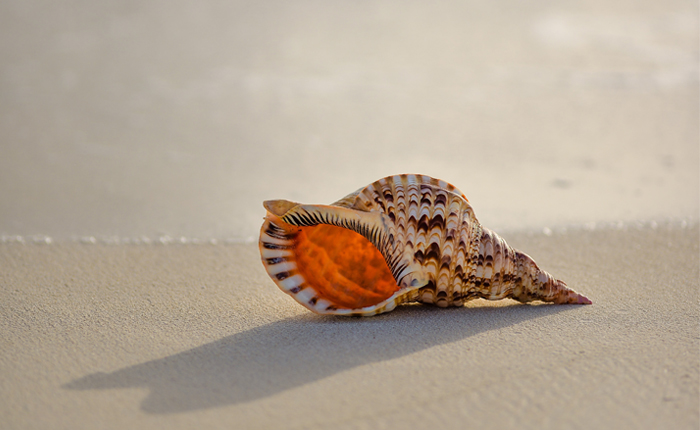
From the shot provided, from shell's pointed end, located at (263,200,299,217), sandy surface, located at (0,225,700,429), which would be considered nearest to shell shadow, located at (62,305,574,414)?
sandy surface, located at (0,225,700,429)

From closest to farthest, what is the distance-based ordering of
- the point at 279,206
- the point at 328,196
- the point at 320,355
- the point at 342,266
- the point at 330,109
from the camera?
the point at 320,355, the point at 279,206, the point at 342,266, the point at 328,196, the point at 330,109

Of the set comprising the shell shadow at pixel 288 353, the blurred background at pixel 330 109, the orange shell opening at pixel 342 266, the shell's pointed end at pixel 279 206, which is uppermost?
the blurred background at pixel 330 109

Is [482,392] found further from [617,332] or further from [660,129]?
[660,129]

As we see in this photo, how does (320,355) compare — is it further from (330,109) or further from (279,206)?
(330,109)

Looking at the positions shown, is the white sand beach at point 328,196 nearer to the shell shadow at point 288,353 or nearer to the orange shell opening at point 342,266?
the shell shadow at point 288,353

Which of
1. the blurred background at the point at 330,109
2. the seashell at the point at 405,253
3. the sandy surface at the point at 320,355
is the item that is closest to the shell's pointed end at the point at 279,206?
the seashell at the point at 405,253

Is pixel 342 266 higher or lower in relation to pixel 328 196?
lower

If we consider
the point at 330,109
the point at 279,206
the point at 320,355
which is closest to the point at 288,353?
the point at 320,355
